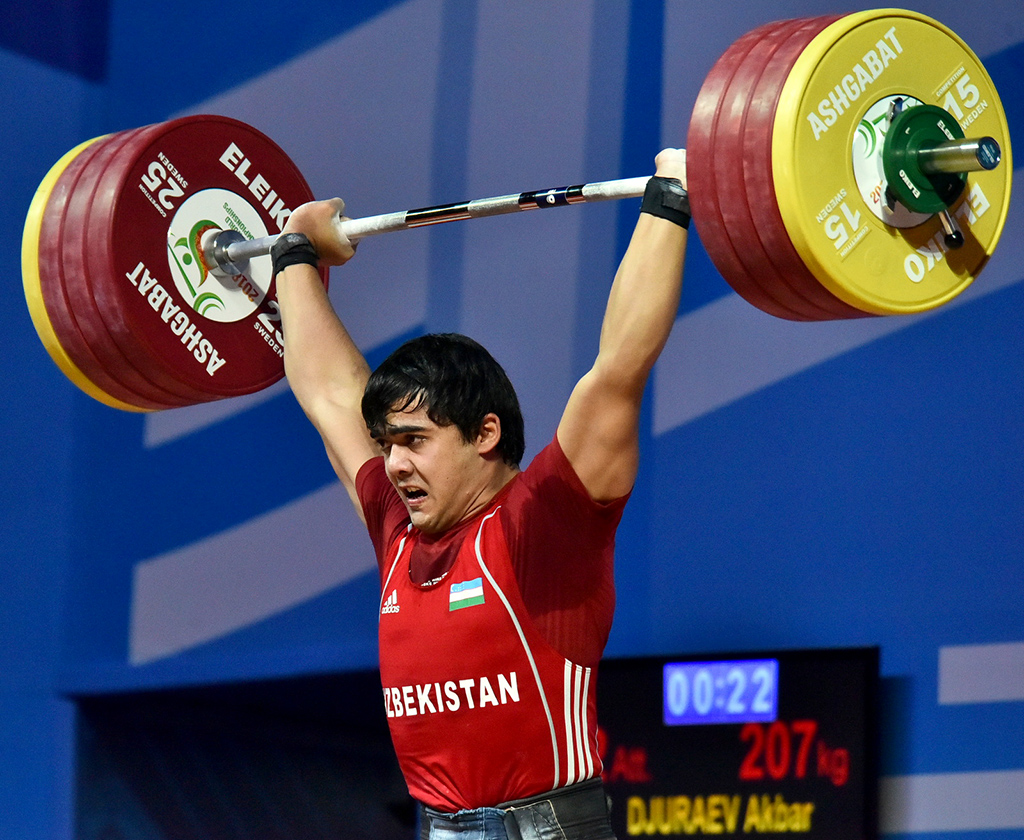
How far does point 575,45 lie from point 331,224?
153cm

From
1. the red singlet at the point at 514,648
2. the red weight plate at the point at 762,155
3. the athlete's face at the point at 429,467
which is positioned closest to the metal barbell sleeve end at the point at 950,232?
the red weight plate at the point at 762,155

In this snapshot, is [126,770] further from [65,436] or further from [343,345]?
[343,345]

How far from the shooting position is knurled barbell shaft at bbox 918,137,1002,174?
7.02 ft

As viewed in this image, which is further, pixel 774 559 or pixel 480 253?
pixel 480 253

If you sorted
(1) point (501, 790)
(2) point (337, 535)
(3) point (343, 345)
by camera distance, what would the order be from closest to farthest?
(1) point (501, 790), (3) point (343, 345), (2) point (337, 535)

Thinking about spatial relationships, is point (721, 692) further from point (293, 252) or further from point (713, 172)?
point (713, 172)

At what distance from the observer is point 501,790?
212 centimetres

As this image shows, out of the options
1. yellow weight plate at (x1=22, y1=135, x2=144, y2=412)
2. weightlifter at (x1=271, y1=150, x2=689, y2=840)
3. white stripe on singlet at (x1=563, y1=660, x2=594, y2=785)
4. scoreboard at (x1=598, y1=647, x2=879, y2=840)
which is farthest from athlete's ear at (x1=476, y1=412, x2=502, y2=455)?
scoreboard at (x1=598, y1=647, x2=879, y2=840)

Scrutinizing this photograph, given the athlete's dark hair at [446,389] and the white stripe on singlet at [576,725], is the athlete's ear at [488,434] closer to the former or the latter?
the athlete's dark hair at [446,389]

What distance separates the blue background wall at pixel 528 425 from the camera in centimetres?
336

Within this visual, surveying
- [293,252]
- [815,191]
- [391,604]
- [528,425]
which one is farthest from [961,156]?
[528,425]

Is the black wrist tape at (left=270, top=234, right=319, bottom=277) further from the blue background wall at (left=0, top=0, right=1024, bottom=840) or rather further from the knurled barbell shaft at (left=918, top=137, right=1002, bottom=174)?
the blue background wall at (left=0, top=0, right=1024, bottom=840)

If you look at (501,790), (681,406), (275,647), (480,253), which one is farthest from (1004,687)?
(275,647)

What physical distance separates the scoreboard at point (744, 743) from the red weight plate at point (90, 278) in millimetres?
1377
